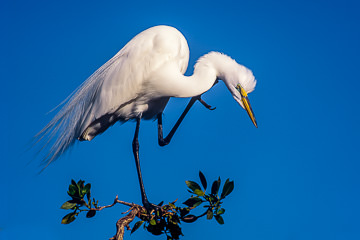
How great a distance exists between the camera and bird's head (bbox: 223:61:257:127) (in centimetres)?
296

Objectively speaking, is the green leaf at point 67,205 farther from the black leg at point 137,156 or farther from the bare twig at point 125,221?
the black leg at point 137,156

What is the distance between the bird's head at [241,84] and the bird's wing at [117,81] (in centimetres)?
43

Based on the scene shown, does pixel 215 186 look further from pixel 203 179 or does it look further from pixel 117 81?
pixel 117 81

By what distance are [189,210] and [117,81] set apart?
122 centimetres

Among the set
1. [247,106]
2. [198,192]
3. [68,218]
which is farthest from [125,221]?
[247,106]

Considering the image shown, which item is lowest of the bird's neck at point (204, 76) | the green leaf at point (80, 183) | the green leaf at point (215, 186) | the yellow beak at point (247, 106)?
the green leaf at point (215, 186)

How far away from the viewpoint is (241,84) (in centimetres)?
301

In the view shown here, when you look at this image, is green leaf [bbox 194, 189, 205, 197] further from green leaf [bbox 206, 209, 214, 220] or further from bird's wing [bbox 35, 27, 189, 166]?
bird's wing [bbox 35, 27, 189, 166]

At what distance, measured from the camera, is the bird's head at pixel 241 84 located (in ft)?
9.72

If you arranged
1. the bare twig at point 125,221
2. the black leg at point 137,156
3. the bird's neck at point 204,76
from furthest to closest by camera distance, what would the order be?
the bird's neck at point 204,76, the black leg at point 137,156, the bare twig at point 125,221

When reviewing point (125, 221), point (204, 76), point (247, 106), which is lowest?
point (125, 221)

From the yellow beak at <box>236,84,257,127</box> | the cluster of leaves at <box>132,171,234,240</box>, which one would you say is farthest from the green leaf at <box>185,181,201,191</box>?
the yellow beak at <box>236,84,257,127</box>

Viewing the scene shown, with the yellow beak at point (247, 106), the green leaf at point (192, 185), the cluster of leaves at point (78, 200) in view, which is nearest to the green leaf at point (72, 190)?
the cluster of leaves at point (78, 200)

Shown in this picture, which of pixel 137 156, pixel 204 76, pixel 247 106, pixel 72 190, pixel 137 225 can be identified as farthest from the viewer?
pixel 137 156
